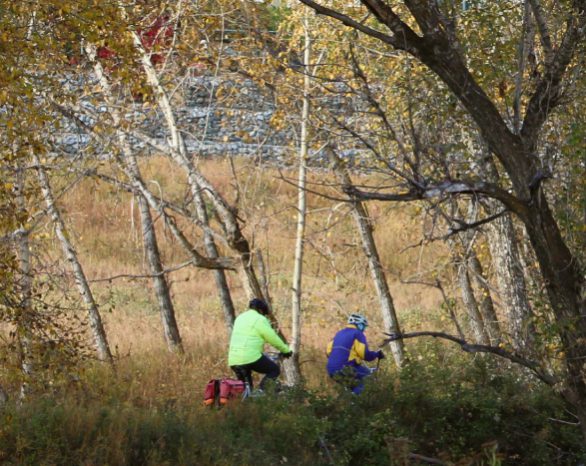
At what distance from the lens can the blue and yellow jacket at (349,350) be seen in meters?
13.4

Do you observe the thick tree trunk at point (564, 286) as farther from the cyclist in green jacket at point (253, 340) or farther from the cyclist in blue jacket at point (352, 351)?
the cyclist in green jacket at point (253, 340)

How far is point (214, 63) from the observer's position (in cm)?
1612

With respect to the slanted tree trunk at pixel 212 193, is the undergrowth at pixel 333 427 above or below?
below

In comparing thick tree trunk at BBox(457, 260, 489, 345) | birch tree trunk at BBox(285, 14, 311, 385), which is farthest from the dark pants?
thick tree trunk at BBox(457, 260, 489, 345)


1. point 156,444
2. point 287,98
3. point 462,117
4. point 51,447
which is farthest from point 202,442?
point 287,98

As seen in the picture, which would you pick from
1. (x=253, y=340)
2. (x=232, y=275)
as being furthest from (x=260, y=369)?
(x=232, y=275)

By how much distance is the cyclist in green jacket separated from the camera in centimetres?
1343

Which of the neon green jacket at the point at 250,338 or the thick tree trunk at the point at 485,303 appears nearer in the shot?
the neon green jacket at the point at 250,338

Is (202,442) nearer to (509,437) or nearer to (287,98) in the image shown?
(509,437)

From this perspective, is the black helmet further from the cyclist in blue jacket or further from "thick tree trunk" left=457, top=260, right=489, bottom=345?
"thick tree trunk" left=457, top=260, right=489, bottom=345

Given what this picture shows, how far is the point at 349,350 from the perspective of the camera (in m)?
13.4

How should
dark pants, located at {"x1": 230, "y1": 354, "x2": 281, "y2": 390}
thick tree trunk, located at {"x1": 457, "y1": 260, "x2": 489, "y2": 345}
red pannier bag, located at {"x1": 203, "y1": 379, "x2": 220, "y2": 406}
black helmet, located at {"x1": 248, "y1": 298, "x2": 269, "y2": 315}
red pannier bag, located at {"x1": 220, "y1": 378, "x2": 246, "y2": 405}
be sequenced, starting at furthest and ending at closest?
thick tree trunk, located at {"x1": 457, "y1": 260, "x2": 489, "y2": 345} → dark pants, located at {"x1": 230, "y1": 354, "x2": 281, "y2": 390} → black helmet, located at {"x1": 248, "y1": 298, "x2": 269, "y2": 315} → red pannier bag, located at {"x1": 203, "y1": 379, "x2": 220, "y2": 406} → red pannier bag, located at {"x1": 220, "y1": 378, "x2": 246, "y2": 405}

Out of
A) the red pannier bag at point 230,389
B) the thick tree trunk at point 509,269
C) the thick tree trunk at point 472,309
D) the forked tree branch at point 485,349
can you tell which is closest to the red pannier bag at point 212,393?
the red pannier bag at point 230,389

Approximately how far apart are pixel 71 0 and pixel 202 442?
4.63m
